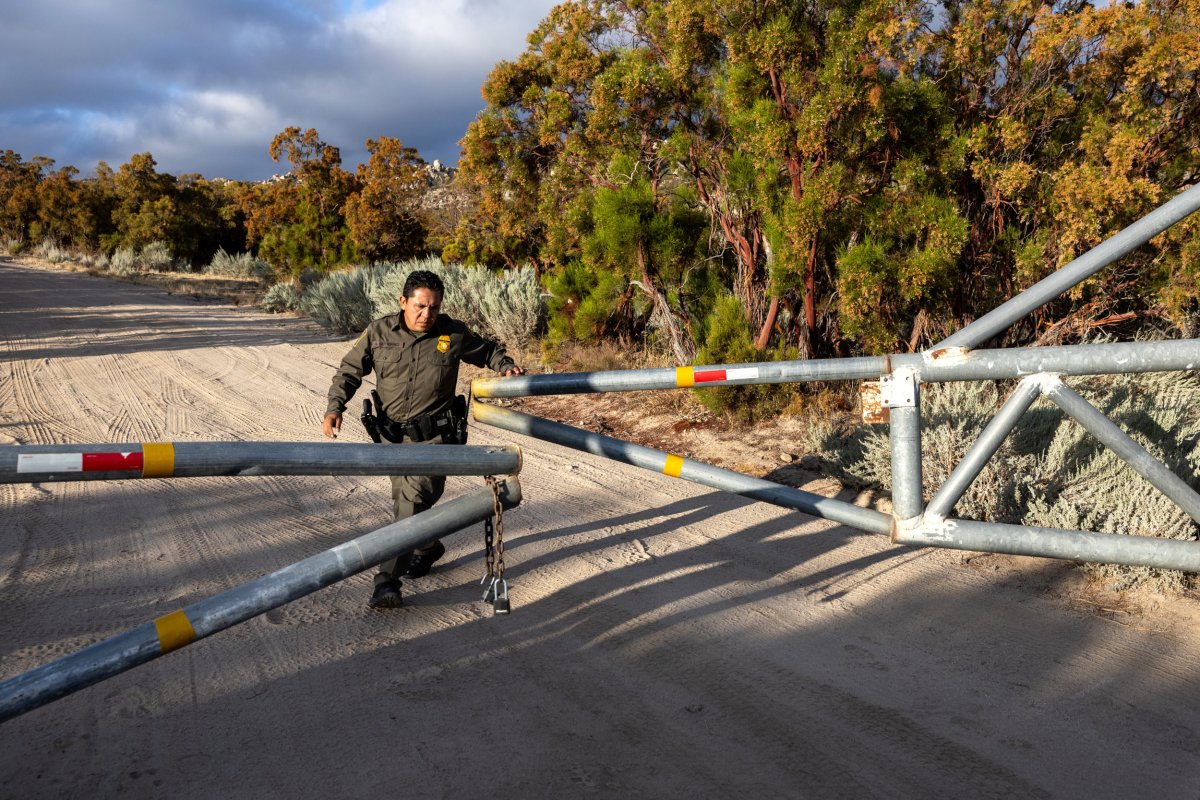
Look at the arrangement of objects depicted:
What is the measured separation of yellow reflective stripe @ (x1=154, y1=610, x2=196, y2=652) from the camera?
2191mm

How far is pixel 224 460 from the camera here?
2195 mm

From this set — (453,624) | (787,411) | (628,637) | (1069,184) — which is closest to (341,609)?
(453,624)

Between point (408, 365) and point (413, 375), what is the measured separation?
6 cm

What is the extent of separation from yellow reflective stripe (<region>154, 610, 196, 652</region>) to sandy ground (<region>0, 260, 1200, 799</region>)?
93 centimetres

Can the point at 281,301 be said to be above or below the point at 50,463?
above

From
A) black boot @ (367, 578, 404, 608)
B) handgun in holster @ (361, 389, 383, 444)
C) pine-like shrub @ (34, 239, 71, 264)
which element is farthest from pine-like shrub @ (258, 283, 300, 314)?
pine-like shrub @ (34, 239, 71, 264)

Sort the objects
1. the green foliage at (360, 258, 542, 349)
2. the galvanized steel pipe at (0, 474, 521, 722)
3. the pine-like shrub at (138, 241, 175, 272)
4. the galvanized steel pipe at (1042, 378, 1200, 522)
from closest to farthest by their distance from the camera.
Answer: the galvanized steel pipe at (0, 474, 521, 722), the galvanized steel pipe at (1042, 378, 1200, 522), the green foliage at (360, 258, 542, 349), the pine-like shrub at (138, 241, 175, 272)

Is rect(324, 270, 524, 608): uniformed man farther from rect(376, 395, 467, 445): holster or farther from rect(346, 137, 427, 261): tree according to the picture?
rect(346, 137, 427, 261): tree

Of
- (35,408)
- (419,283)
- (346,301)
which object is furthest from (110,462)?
(346,301)

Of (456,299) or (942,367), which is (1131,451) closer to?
(942,367)

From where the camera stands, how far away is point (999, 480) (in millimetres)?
5320

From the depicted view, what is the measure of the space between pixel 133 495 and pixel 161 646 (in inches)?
185

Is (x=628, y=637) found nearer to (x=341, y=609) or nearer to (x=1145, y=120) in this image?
(x=341, y=609)

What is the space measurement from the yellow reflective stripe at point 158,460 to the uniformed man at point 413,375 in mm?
2310
